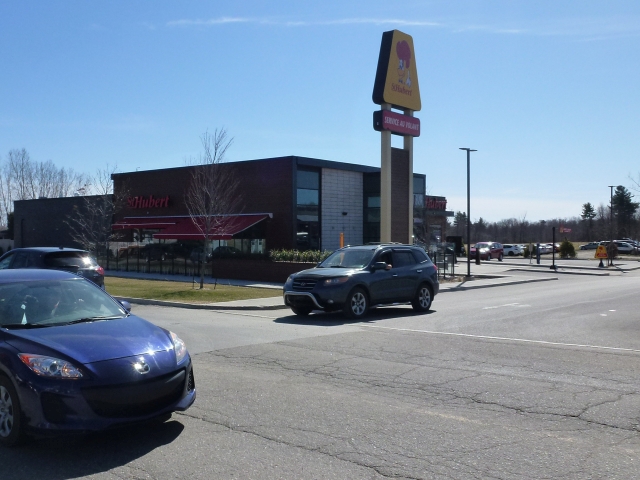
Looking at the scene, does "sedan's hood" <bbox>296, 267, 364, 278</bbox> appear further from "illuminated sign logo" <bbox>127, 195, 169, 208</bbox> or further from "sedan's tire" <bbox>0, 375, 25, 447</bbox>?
"illuminated sign logo" <bbox>127, 195, 169, 208</bbox>

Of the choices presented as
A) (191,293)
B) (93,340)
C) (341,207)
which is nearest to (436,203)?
(341,207)

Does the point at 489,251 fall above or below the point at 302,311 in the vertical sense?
above

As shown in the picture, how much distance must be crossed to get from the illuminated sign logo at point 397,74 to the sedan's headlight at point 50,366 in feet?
80.9

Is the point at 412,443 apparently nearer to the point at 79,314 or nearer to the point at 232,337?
the point at 79,314

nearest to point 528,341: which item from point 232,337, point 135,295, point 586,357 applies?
point 586,357

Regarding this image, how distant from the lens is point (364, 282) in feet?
51.3

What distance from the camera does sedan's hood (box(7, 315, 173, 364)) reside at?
5645 mm

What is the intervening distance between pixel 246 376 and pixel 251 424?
7.55 feet

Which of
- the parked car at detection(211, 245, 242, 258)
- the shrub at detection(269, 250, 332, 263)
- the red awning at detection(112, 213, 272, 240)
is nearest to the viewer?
the shrub at detection(269, 250, 332, 263)

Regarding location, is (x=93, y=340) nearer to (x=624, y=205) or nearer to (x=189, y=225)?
(x=189, y=225)

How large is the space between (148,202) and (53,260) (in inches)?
1028

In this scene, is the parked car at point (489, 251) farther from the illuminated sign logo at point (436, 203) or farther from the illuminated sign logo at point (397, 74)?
the illuminated sign logo at point (397, 74)

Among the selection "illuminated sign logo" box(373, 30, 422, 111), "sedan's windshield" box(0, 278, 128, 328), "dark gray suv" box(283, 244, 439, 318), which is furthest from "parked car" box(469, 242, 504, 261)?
"sedan's windshield" box(0, 278, 128, 328)

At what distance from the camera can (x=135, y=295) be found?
70.3ft
